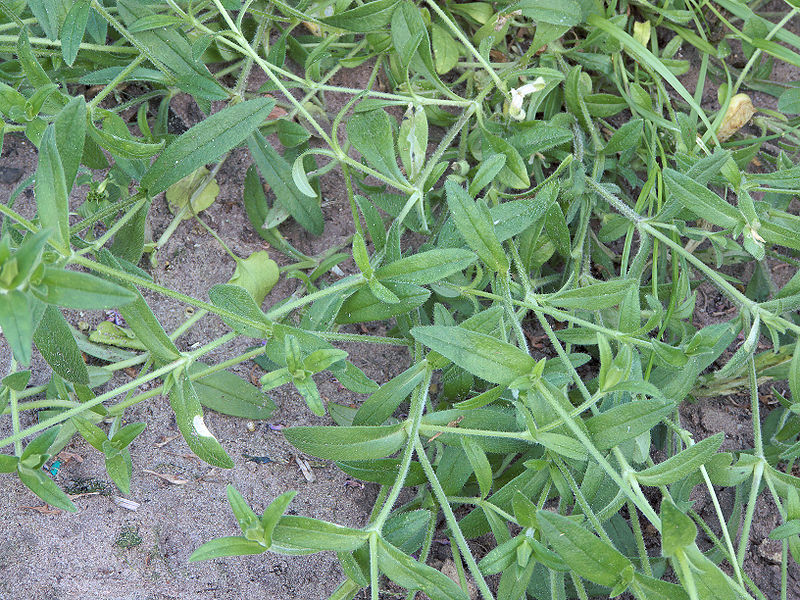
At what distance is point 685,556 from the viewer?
1.29 meters

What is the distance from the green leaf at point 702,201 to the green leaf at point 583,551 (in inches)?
30.6

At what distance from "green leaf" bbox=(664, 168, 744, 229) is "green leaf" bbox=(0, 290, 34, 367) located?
4.37 ft


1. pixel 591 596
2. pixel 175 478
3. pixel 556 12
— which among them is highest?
pixel 556 12

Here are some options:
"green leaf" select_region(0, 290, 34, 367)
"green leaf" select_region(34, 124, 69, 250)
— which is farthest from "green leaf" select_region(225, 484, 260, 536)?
"green leaf" select_region(34, 124, 69, 250)

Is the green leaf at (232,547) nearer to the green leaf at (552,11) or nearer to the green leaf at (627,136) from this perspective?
the green leaf at (627,136)

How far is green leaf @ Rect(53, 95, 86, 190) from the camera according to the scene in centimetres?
146

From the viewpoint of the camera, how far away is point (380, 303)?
1612 mm

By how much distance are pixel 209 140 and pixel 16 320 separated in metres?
0.75

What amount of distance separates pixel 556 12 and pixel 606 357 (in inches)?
44.1

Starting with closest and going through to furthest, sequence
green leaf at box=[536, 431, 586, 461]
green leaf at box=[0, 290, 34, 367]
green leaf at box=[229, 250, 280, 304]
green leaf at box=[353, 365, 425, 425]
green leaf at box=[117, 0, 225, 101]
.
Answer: green leaf at box=[0, 290, 34, 367]
green leaf at box=[536, 431, 586, 461]
green leaf at box=[353, 365, 425, 425]
green leaf at box=[117, 0, 225, 101]
green leaf at box=[229, 250, 280, 304]

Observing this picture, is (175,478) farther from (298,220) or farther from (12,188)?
(12,188)

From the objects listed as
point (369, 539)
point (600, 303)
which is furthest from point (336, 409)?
point (600, 303)

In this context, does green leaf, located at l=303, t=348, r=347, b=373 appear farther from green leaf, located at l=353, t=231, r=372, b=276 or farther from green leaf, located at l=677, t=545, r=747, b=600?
green leaf, located at l=677, t=545, r=747, b=600

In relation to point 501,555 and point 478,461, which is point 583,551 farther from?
point 478,461
